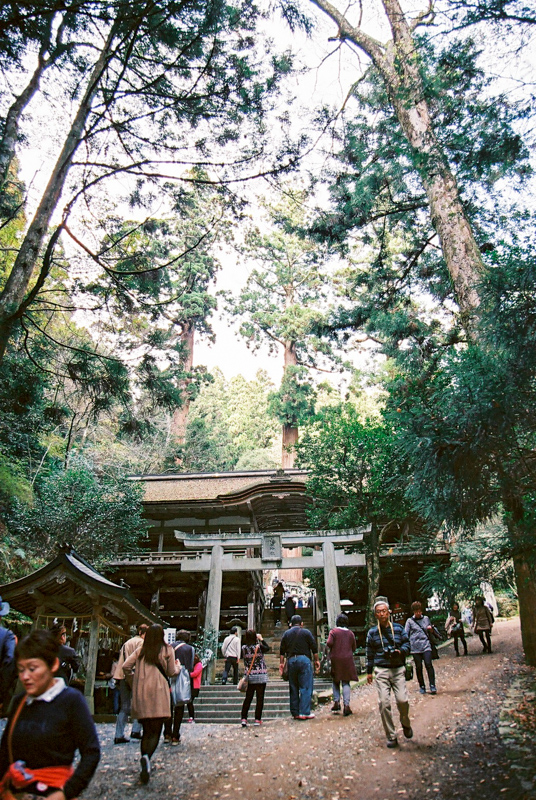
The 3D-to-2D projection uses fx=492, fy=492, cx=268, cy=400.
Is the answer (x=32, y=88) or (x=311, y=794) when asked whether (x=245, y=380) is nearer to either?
(x=32, y=88)

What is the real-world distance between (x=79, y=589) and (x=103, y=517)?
5.54m

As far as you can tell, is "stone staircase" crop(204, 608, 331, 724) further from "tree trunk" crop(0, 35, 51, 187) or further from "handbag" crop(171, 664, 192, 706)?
"tree trunk" crop(0, 35, 51, 187)

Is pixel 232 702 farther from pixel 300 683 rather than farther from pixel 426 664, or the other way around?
pixel 426 664

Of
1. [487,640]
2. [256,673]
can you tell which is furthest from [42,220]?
[487,640]

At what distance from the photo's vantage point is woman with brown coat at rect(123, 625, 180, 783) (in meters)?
4.23

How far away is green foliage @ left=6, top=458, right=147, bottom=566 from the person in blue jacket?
10.7m

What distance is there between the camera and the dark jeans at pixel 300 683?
6727mm

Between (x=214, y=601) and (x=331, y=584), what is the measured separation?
9.57 ft

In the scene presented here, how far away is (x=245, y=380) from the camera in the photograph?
38.8m

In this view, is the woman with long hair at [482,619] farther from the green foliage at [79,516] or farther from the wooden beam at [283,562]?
the green foliage at [79,516]

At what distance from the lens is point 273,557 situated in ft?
39.6

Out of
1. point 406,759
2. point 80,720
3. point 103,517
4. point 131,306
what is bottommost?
point 406,759

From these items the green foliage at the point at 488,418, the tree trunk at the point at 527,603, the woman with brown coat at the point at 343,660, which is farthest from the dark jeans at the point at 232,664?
the green foliage at the point at 488,418

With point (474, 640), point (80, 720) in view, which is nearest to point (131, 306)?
point (80, 720)
